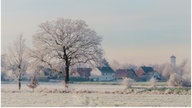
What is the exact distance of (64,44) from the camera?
1442 inches

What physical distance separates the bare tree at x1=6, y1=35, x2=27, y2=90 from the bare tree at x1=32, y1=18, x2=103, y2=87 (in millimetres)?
1424

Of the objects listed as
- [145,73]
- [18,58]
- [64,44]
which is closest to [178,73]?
[64,44]

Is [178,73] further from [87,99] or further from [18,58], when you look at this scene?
[87,99]

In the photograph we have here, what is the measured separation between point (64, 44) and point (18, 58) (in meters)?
4.53

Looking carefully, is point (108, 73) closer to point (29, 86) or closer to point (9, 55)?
point (9, 55)

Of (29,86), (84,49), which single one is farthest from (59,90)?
(84,49)

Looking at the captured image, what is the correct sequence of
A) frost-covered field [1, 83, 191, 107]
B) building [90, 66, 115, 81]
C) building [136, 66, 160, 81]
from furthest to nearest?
building [136, 66, 160, 81] < building [90, 66, 115, 81] < frost-covered field [1, 83, 191, 107]

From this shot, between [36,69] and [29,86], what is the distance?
389 centimetres

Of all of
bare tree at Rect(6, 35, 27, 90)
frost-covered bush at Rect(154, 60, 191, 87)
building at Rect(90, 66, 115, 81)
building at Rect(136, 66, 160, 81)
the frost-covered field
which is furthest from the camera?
building at Rect(136, 66, 160, 81)

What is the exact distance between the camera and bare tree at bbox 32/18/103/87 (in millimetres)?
36906

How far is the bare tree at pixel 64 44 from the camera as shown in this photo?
36906 mm

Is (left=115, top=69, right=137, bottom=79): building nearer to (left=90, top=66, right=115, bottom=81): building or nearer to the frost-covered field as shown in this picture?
(left=90, top=66, right=115, bottom=81): building

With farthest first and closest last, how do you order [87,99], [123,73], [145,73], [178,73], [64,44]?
[145,73], [123,73], [178,73], [64,44], [87,99]

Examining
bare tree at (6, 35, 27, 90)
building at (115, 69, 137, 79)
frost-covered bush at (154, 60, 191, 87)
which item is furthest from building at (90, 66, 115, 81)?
bare tree at (6, 35, 27, 90)
